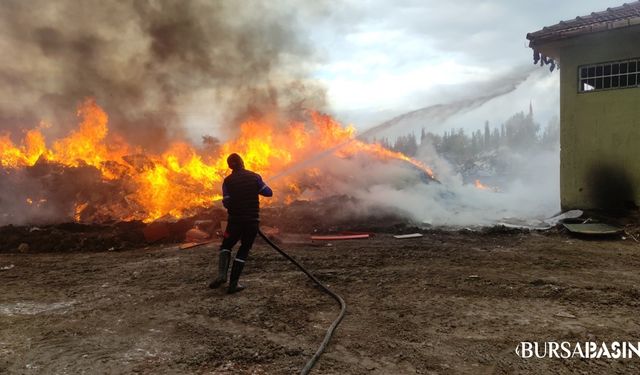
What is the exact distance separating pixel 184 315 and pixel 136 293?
54.0 inches

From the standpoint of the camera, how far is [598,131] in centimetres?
1018

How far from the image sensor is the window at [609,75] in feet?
32.1

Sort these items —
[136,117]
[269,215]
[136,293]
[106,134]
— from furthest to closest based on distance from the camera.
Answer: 1. [136,117]
2. [106,134]
3. [269,215]
4. [136,293]

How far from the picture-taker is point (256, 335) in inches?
164

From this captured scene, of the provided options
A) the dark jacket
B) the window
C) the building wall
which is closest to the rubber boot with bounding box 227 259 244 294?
the dark jacket

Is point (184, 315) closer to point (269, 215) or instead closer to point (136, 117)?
point (269, 215)

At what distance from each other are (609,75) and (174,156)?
13.0 m

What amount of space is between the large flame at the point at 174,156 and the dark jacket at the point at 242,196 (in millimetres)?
6354

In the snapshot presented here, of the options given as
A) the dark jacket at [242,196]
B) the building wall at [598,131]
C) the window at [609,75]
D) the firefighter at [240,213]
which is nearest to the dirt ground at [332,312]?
the firefighter at [240,213]

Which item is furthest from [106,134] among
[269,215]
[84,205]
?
[269,215]

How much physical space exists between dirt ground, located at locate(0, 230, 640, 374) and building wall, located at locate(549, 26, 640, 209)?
2.82 meters

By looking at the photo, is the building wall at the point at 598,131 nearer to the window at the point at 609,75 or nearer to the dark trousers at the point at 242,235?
the window at the point at 609,75

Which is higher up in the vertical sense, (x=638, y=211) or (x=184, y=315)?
(x=638, y=211)

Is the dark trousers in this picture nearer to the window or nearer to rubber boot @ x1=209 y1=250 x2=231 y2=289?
rubber boot @ x1=209 y1=250 x2=231 y2=289
